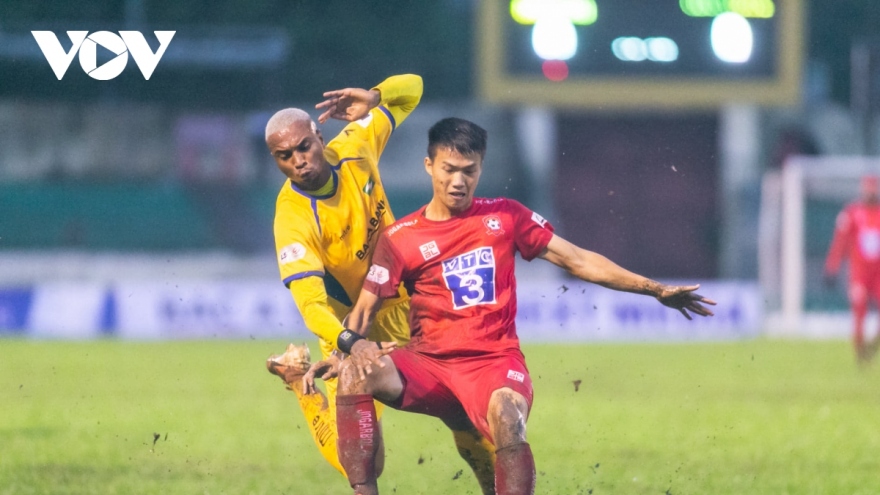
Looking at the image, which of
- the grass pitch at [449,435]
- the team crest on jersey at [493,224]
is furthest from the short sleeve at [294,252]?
the grass pitch at [449,435]

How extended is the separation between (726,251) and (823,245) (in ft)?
12.8

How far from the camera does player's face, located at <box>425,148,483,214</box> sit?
559 cm

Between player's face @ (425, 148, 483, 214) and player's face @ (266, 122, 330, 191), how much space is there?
58 centimetres

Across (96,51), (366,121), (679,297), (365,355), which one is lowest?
(365,355)

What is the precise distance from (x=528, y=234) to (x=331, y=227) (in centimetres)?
94

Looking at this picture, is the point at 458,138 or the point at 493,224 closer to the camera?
the point at 458,138

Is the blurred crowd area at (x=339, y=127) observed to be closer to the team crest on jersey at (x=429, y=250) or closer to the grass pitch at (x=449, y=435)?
the grass pitch at (x=449, y=435)

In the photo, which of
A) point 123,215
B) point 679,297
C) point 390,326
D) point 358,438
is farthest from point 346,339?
point 123,215

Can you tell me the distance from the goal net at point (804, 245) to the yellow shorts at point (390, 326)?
1664 cm

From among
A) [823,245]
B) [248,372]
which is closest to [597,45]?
[248,372]

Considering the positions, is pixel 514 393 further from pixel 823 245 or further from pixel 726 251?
pixel 726 251

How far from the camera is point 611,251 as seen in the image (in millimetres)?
29719

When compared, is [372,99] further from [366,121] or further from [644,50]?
[644,50]

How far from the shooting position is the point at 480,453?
6.02 metres
